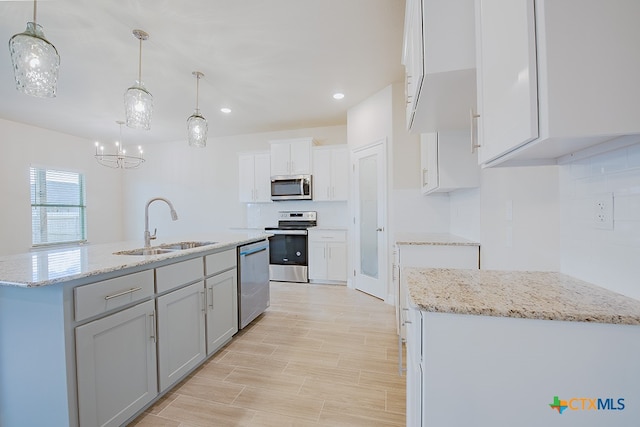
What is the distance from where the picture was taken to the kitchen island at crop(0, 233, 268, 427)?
1239mm

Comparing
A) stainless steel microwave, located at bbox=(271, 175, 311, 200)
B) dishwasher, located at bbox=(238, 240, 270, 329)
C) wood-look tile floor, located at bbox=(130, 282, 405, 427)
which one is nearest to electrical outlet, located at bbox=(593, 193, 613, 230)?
wood-look tile floor, located at bbox=(130, 282, 405, 427)

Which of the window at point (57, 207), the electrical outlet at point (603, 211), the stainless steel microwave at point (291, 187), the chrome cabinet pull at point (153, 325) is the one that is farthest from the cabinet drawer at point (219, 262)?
the window at point (57, 207)

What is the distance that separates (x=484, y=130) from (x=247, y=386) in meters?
2.08

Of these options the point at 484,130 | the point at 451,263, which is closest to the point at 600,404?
the point at 484,130

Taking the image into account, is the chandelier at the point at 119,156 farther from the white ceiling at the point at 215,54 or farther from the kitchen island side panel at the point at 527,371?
the kitchen island side panel at the point at 527,371

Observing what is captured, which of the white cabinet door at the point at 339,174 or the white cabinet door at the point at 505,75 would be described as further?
the white cabinet door at the point at 339,174

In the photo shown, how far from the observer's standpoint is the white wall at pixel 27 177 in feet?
14.2

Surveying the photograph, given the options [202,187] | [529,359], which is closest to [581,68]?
[529,359]

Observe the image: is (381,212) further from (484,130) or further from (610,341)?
(610,341)

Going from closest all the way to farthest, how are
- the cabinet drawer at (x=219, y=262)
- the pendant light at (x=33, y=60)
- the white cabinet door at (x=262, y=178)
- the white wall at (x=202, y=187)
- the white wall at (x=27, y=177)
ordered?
the pendant light at (x=33, y=60)
the cabinet drawer at (x=219, y=262)
the white wall at (x=27, y=177)
the white cabinet door at (x=262, y=178)
the white wall at (x=202, y=187)

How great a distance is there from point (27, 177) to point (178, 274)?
4859 mm

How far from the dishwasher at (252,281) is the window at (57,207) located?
4.50 metres

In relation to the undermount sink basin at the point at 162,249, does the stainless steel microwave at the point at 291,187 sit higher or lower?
higher

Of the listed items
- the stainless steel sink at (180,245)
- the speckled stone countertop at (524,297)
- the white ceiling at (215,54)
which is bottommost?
the speckled stone countertop at (524,297)
